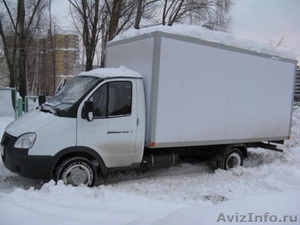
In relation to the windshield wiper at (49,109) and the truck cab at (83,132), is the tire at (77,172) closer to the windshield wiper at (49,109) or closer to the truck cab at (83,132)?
the truck cab at (83,132)

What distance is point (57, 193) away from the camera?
509cm

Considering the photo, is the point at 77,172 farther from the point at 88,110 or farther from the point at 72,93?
the point at 72,93

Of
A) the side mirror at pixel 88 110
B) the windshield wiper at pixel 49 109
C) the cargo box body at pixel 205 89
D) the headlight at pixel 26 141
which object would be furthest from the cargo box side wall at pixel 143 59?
the headlight at pixel 26 141

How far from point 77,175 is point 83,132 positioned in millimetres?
800

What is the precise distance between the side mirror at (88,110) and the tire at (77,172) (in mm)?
773

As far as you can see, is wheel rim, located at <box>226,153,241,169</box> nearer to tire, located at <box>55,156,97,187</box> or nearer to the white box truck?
the white box truck

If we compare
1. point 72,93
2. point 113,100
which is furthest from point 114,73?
point 72,93

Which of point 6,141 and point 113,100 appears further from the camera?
point 113,100

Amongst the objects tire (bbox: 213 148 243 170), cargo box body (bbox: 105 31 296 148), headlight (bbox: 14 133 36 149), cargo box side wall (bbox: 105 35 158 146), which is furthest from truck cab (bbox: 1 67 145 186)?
tire (bbox: 213 148 243 170)

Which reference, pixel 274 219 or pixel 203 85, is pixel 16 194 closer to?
pixel 274 219

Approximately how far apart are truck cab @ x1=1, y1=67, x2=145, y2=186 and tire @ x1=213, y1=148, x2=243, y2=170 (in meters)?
2.42

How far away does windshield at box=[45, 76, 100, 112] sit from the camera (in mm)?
5732

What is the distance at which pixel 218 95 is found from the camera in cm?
708

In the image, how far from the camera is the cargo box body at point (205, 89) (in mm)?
6172
